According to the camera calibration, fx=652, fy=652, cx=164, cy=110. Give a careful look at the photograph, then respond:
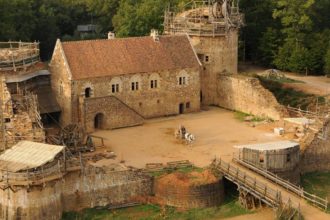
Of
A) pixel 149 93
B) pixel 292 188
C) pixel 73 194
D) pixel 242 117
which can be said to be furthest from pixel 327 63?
pixel 73 194

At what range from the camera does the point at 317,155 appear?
151ft

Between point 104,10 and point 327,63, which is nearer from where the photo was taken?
point 327,63

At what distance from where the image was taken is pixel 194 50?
56938 mm

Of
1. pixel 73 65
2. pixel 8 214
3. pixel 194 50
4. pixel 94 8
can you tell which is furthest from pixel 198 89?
pixel 94 8

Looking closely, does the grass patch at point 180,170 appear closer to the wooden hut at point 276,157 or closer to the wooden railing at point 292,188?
the wooden railing at point 292,188

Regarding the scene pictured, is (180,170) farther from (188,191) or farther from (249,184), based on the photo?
(249,184)

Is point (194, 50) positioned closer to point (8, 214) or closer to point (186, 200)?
point (186, 200)

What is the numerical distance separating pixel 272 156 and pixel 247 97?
14.2 meters

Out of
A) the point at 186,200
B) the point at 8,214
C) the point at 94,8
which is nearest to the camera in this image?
the point at 8,214

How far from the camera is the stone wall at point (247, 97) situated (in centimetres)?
5359

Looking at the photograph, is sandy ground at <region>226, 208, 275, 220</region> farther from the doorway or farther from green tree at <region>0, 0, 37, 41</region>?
green tree at <region>0, 0, 37, 41</region>

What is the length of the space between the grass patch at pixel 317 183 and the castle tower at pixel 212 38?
15.8 m

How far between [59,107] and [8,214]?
16154 mm

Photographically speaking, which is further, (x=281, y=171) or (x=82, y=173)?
(x=281, y=171)
